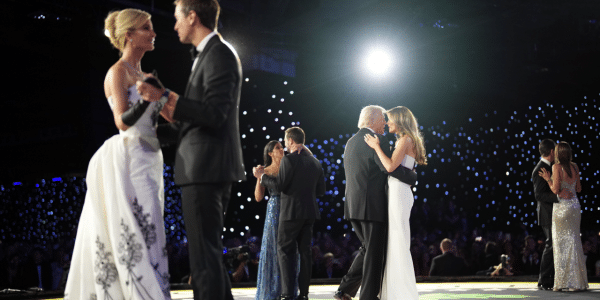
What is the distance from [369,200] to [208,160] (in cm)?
182

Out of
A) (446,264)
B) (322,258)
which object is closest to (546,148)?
(446,264)

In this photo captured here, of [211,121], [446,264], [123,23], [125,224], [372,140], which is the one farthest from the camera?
[446,264]

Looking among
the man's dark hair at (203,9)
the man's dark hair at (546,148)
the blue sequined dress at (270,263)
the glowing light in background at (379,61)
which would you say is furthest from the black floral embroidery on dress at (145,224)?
the glowing light in background at (379,61)

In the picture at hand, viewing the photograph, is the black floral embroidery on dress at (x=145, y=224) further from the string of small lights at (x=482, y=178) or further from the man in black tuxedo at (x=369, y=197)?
the string of small lights at (x=482, y=178)

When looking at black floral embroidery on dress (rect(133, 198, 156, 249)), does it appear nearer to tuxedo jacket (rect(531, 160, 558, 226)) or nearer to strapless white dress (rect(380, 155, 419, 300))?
strapless white dress (rect(380, 155, 419, 300))

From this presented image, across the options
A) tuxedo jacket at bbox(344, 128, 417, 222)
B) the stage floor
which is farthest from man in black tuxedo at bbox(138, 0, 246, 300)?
the stage floor

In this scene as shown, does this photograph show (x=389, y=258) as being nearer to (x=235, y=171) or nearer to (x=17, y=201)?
(x=235, y=171)

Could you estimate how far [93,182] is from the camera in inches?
105

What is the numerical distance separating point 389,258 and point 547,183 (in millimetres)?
2495

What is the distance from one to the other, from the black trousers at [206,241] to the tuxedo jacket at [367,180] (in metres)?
1.73

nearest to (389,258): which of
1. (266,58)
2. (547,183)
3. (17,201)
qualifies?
(547,183)

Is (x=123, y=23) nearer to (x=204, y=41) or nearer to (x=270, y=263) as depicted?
(x=204, y=41)

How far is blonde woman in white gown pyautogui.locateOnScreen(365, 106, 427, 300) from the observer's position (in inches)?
152

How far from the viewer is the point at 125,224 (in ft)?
8.39
